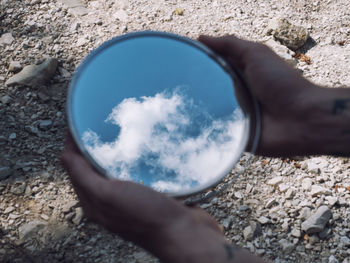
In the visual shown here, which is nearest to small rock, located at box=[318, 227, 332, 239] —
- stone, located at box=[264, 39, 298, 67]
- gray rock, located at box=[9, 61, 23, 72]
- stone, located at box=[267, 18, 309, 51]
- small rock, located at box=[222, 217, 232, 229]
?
small rock, located at box=[222, 217, 232, 229]

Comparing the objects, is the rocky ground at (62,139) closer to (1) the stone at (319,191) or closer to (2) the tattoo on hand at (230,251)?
(1) the stone at (319,191)

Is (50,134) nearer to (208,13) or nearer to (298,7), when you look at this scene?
(208,13)

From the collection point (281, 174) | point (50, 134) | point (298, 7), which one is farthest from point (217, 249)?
point (298, 7)

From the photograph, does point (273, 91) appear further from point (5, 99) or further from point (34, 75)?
point (5, 99)

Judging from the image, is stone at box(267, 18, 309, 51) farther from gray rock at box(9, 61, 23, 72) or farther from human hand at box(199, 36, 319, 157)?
gray rock at box(9, 61, 23, 72)

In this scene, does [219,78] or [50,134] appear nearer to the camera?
[219,78]

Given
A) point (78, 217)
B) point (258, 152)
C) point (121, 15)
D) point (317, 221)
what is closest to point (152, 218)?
point (258, 152)
